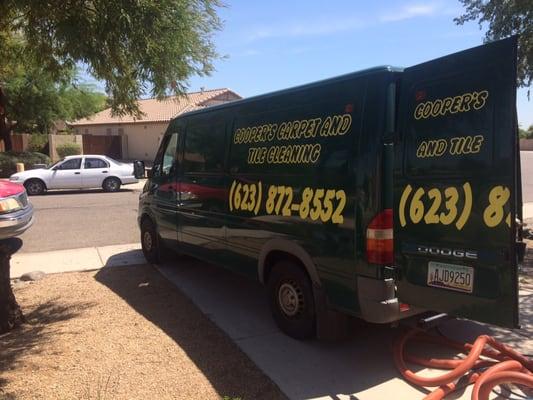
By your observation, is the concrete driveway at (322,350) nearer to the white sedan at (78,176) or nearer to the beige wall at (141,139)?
the white sedan at (78,176)

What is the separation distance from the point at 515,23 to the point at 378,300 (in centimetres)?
624

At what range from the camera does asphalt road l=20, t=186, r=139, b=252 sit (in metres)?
10.0

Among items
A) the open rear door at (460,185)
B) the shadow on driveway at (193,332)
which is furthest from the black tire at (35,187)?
the open rear door at (460,185)

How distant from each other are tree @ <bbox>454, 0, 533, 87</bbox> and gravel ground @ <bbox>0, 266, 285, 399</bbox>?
20.9ft

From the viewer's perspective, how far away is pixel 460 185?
11.0ft

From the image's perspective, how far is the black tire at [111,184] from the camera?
1965cm

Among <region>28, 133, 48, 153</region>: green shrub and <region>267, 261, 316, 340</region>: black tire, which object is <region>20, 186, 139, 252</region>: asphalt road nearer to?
<region>267, 261, 316, 340</region>: black tire

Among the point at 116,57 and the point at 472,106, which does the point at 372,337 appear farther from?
the point at 116,57

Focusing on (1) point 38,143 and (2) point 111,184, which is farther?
(1) point 38,143

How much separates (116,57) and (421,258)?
10.5ft

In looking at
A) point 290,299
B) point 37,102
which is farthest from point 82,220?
point 37,102

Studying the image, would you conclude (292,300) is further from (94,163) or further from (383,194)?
(94,163)

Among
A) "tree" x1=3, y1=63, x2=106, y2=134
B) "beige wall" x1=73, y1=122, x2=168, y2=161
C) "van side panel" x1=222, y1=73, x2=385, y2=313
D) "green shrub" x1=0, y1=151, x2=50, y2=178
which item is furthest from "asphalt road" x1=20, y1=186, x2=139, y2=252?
"beige wall" x1=73, y1=122, x2=168, y2=161

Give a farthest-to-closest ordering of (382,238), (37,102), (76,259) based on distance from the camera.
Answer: (37,102) → (76,259) → (382,238)
